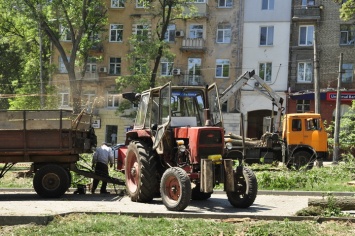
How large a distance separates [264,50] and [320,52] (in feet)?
13.8

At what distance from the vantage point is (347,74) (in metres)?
47.2

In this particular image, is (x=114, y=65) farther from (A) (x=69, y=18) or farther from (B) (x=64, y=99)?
(A) (x=69, y=18)

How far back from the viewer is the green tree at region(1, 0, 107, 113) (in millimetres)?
41531

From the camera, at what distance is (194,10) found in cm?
4484

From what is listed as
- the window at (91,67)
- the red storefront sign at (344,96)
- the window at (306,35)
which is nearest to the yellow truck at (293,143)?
the red storefront sign at (344,96)

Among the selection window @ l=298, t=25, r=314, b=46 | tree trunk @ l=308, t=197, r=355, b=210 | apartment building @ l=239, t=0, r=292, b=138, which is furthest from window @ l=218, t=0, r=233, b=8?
tree trunk @ l=308, t=197, r=355, b=210

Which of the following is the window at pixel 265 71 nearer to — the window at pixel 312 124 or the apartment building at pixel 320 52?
the apartment building at pixel 320 52

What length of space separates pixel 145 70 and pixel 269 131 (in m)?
16.9

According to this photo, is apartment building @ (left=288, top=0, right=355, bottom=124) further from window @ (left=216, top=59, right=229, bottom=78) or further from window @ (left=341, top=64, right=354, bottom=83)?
window @ (left=216, top=59, right=229, bottom=78)

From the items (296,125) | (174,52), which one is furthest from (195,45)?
(296,125)

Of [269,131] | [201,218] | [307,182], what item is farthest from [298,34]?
[201,218]

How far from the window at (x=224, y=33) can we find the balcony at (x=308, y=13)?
199 inches

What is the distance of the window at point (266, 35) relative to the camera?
159 feet

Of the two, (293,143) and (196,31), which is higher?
(196,31)
